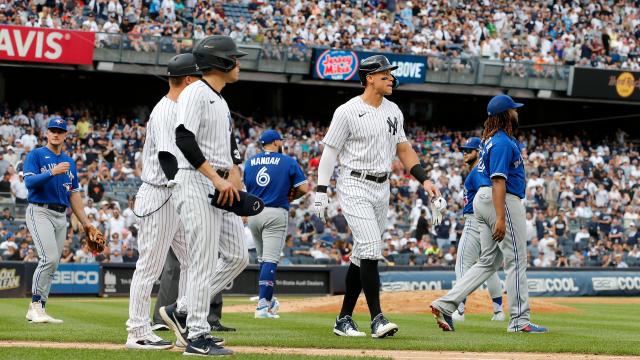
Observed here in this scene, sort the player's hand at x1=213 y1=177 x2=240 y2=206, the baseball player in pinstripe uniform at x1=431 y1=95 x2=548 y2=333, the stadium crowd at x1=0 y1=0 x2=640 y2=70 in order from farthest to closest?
1. the stadium crowd at x1=0 y1=0 x2=640 y2=70
2. the baseball player in pinstripe uniform at x1=431 y1=95 x2=548 y2=333
3. the player's hand at x1=213 y1=177 x2=240 y2=206

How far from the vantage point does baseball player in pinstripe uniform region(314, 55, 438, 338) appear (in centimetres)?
837

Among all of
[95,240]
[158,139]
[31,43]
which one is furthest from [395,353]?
[31,43]

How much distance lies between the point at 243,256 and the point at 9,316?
5.89m

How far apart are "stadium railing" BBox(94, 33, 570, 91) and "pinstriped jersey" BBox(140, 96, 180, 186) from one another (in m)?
21.8

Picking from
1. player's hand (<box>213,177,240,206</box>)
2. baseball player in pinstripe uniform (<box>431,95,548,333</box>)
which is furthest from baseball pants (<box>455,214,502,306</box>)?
player's hand (<box>213,177,240,206</box>)

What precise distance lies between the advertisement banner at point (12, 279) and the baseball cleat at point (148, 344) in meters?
12.4

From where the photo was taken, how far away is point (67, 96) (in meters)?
33.5

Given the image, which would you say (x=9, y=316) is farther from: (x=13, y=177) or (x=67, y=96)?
(x=67, y=96)

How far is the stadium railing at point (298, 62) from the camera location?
2953cm

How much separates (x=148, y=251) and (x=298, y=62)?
83.5 feet

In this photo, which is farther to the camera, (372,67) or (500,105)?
(500,105)

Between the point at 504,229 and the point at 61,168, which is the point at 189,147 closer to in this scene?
the point at 504,229

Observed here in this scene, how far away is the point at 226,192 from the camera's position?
257 inches

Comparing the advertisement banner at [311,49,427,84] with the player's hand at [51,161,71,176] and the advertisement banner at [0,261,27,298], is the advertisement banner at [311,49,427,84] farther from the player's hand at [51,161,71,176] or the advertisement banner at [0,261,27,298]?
the player's hand at [51,161,71,176]
